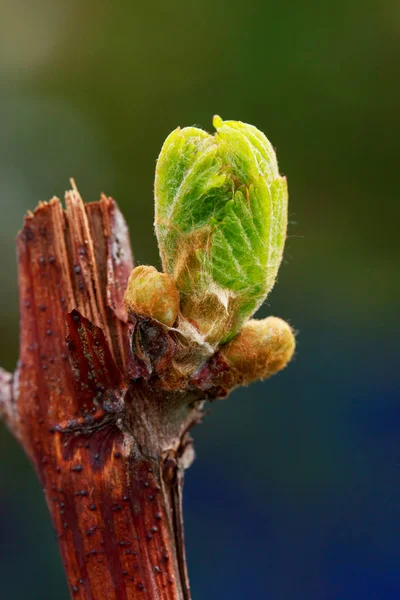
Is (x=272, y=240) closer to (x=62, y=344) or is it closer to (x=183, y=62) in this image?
(x=62, y=344)

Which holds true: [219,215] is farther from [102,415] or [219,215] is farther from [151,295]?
[102,415]

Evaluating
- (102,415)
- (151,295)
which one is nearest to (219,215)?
(151,295)

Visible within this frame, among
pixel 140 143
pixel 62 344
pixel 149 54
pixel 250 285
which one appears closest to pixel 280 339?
pixel 250 285

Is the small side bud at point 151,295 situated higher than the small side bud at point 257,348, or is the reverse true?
the small side bud at point 151,295
